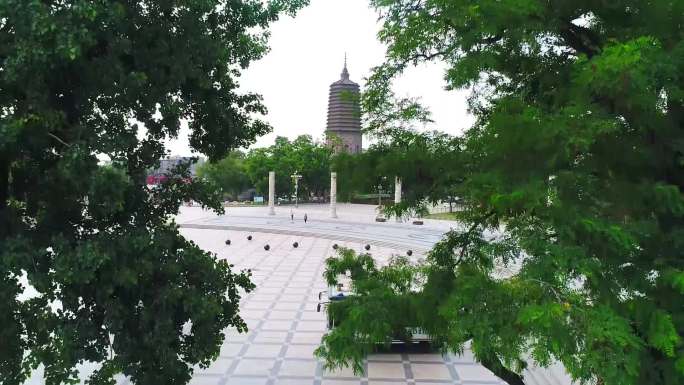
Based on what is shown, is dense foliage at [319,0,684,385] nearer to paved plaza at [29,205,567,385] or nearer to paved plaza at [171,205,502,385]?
paved plaza at [29,205,567,385]

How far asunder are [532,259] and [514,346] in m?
0.57

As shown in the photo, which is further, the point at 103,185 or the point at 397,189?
the point at 397,189

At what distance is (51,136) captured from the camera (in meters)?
4.30

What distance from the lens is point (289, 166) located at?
55.6 meters

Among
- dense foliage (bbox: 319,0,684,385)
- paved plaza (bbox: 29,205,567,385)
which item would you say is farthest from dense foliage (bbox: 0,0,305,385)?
paved plaza (bbox: 29,205,567,385)

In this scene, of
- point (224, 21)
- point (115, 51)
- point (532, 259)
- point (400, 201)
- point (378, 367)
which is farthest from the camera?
point (378, 367)

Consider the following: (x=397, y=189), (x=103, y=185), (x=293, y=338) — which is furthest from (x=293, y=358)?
(x=103, y=185)

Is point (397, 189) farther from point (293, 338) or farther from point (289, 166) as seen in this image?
point (289, 166)

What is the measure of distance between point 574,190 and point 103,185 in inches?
130

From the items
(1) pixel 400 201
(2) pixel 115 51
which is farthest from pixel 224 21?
(1) pixel 400 201

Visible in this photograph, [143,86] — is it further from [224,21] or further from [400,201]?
[400,201]

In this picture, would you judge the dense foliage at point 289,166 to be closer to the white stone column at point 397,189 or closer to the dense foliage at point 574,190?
the white stone column at point 397,189

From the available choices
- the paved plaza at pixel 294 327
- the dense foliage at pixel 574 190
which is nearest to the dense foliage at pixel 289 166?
the paved plaza at pixel 294 327

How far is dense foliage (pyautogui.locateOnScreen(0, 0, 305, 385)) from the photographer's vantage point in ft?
13.1
